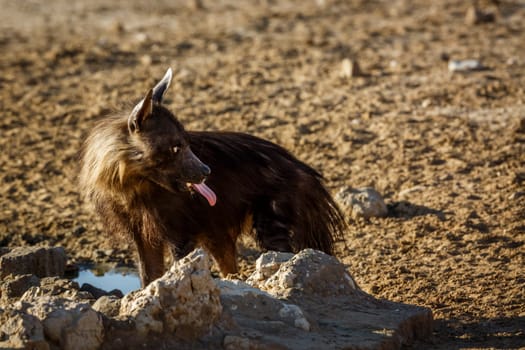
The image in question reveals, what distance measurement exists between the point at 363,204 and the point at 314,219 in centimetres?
141

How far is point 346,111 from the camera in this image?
35.6 ft

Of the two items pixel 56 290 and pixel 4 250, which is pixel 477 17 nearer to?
pixel 4 250

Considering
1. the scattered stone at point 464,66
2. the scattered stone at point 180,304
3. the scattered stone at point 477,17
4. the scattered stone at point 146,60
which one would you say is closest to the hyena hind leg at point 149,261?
the scattered stone at point 180,304

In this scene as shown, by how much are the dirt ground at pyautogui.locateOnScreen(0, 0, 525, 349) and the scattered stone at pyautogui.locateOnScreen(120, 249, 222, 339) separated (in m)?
1.40

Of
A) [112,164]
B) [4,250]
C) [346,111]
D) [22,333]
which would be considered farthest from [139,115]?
[346,111]

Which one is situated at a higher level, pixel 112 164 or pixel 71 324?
pixel 112 164

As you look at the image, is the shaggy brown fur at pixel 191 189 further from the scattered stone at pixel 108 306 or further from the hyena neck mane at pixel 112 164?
the scattered stone at pixel 108 306

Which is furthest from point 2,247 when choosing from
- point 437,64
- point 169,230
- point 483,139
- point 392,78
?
point 437,64

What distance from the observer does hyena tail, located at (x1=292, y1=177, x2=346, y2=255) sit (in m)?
7.15

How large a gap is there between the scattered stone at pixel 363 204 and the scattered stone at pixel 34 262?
225 cm

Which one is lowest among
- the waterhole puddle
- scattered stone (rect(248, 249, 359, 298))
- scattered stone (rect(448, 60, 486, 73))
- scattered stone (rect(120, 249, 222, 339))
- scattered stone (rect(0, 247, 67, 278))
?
the waterhole puddle

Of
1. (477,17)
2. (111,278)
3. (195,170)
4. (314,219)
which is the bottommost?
(111,278)

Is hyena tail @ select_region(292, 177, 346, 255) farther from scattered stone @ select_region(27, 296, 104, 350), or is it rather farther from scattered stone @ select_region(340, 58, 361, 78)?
scattered stone @ select_region(340, 58, 361, 78)

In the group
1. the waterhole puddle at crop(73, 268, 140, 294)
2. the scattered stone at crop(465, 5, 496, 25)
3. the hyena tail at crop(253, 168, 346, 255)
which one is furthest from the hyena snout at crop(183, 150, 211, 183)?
the scattered stone at crop(465, 5, 496, 25)
